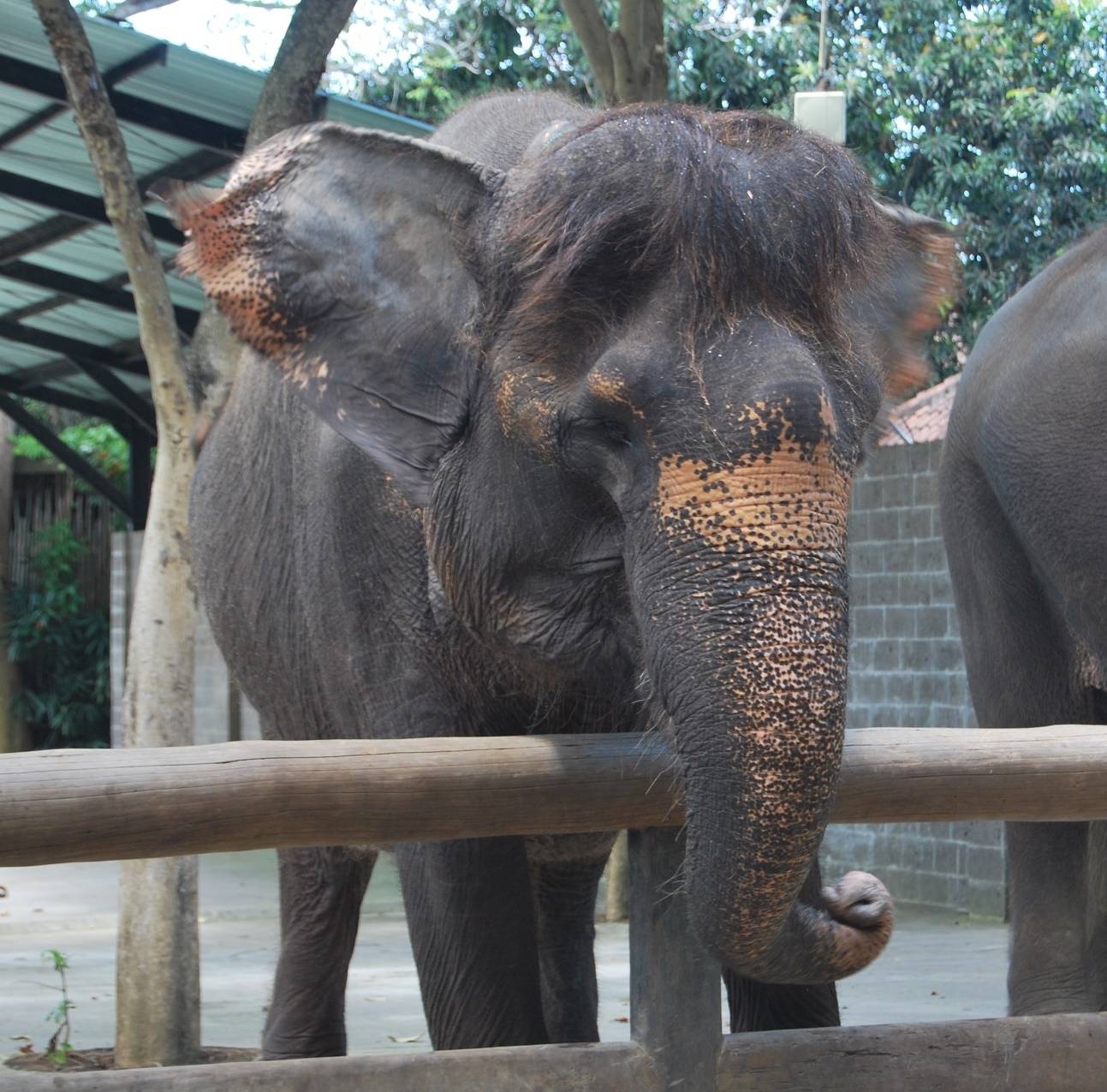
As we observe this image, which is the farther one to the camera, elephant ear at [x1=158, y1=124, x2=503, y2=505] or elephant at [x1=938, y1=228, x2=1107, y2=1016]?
elephant at [x1=938, y1=228, x2=1107, y2=1016]

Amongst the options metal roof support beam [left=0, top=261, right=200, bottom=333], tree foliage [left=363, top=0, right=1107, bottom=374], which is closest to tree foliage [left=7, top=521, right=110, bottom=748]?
tree foliage [left=363, top=0, right=1107, bottom=374]

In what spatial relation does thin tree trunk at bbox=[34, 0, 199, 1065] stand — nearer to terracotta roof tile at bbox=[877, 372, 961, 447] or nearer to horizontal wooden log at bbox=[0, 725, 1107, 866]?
horizontal wooden log at bbox=[0, 725, 1107, 866]

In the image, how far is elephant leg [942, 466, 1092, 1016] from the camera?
4359 millimetres

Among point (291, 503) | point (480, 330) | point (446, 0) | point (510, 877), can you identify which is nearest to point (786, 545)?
point (480, 330)

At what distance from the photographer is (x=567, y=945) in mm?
4016

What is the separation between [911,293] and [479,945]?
1.28 metres

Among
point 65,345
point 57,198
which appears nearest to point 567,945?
point 57,198

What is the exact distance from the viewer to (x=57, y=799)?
2064mm

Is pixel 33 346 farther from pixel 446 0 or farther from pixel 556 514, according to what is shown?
pixel 556 514

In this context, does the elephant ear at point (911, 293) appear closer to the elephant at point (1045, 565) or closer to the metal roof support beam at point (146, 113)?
the elephant at point (1045, 565)

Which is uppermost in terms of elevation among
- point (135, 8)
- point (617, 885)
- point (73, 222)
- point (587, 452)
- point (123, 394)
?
point (135, 8)

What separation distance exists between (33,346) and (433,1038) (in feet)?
34.0

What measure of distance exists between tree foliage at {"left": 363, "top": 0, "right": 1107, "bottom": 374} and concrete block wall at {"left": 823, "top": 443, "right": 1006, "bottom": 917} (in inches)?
209

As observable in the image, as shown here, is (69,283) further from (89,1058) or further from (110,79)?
(89,1058)
